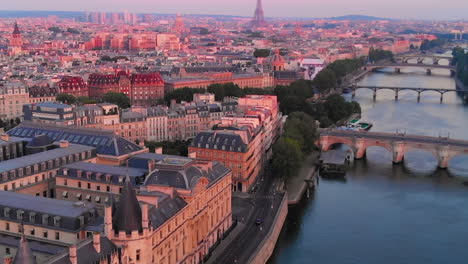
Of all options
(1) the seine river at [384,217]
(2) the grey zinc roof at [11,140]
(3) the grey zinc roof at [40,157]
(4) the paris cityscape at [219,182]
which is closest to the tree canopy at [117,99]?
(4) the paris cityscape at [219,182]

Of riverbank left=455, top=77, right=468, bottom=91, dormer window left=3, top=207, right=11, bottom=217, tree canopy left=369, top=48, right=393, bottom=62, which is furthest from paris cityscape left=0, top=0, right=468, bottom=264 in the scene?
tree canopy left=369, top=48, right=393, bottom=62

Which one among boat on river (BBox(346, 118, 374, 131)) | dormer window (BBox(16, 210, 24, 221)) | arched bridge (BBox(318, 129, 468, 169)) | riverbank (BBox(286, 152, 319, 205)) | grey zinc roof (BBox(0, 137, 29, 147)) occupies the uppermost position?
grey zinc roof (BBox(0, 137, 29, 147))

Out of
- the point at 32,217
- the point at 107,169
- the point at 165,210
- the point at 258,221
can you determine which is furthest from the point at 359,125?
the point at 32,217

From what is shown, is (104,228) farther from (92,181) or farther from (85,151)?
(85,151)

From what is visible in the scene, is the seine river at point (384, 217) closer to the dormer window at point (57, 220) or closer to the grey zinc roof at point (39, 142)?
the dormer window at point (57, 220)

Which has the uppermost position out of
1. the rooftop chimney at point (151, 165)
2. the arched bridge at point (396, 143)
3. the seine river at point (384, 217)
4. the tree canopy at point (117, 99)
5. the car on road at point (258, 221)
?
the rooftop chimney at point (151, 165)

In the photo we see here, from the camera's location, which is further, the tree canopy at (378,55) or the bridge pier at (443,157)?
the tree canopy at (378,55)

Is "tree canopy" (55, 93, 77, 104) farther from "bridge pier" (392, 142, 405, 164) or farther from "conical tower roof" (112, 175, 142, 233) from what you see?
"conical tower roof" (112, 175, 142, 233)

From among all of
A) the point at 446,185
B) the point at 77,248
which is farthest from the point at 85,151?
the point at 446,185
